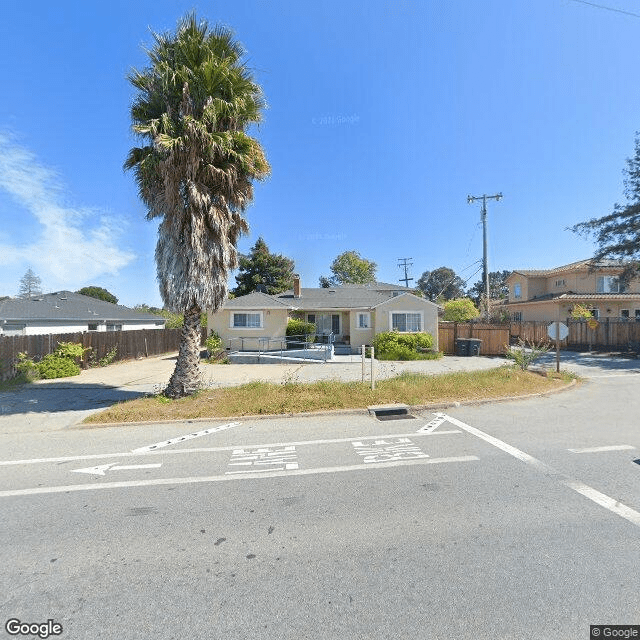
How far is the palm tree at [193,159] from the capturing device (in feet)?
26.8

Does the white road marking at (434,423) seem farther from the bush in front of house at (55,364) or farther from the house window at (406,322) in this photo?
the bush in front of house at (55,364)

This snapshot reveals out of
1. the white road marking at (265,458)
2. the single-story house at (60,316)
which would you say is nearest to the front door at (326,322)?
the single-story house at (60,316)

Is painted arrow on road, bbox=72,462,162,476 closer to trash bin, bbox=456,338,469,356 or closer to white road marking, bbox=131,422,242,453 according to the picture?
A: white road marking, bbox=131,422,242,453

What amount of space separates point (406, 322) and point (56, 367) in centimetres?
1721

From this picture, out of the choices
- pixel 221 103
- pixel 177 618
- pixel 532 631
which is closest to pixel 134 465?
pixel 177 618

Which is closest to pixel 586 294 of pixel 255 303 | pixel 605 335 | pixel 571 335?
pixel 571 335

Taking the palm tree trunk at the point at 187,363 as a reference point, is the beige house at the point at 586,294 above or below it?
above

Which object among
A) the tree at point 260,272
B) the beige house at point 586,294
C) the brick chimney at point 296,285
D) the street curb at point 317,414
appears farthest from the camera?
the tree at point 260,272

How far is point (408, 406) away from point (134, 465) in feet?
19.4

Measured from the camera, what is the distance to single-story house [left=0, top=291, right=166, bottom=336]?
69.3 ft

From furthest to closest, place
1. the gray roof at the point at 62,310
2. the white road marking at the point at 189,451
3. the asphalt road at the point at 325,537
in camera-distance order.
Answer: the gray roof at the point at 62,310 < the white road marking at the point at 189,451 < the asphalt road at the point at 325,537

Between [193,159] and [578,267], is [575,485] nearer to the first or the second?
[193,159]

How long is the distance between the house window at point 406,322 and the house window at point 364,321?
191 cm

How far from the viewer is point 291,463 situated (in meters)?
5.06
